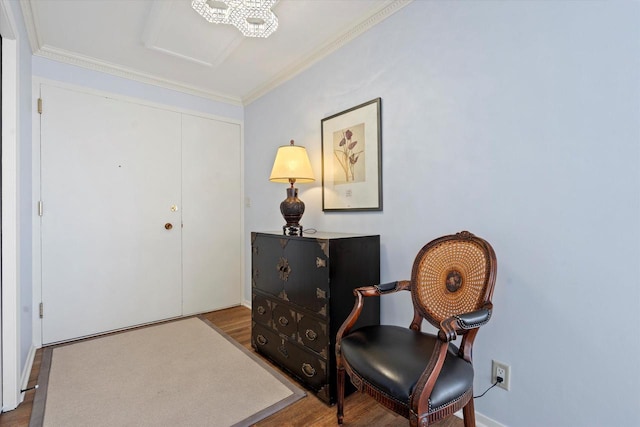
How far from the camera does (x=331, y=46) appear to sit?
241 centimetres

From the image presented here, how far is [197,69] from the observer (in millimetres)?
2873

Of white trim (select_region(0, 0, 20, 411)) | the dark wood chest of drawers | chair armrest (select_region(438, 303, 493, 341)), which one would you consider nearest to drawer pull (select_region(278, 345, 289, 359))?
the dark wood chest of drawers

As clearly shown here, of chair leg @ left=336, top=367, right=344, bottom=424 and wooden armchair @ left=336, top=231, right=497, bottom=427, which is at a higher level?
wooden armchair @ left=336, top=231, right=497, bottom=427

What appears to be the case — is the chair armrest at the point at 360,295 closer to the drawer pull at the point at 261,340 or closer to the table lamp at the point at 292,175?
the table lamp at the point at 292,175

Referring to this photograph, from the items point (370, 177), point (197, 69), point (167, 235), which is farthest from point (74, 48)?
point (370, 177)

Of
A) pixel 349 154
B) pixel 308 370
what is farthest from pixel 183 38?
pixel 308 370

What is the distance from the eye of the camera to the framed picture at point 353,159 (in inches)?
82.0

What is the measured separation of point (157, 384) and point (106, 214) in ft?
5.41

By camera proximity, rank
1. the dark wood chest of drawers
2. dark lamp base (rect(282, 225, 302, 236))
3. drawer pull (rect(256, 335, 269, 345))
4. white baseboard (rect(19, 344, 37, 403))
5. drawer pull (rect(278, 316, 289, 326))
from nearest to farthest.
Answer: the dark wood chest of drawers
white baseboard (rect(19, 344, 37, 403))
drawer pull (rect(278, 316, 289, 326))
dark lamp base (rect(282, 225, 302, 236))
drawer pull (rect(256, 335, 269, 345))

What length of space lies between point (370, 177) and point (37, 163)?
105 inches

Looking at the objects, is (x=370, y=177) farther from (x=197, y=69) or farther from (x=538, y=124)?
(x=197, y=69)

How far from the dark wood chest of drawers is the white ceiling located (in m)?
1.49

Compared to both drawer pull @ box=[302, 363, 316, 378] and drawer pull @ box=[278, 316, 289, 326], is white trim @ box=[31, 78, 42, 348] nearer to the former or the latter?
drawer pull @ box=[278, 316, 289, 326]

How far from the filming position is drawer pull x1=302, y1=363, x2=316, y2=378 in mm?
1878
